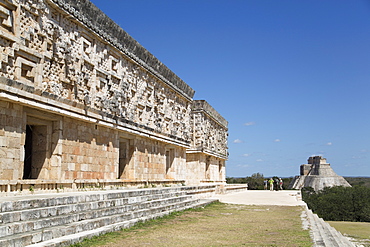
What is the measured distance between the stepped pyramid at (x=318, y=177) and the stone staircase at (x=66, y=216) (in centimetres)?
4769

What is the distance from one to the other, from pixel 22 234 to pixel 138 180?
865 cm

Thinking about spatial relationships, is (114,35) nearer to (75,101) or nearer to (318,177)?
(75,101)

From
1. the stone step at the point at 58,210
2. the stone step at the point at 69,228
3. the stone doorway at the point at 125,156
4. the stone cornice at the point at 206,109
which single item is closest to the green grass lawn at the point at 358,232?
the stone step at the point at 69,228

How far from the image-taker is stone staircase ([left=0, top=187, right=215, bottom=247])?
4.60 metres

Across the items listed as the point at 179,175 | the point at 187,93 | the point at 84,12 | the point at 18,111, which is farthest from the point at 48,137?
the point at 187,93

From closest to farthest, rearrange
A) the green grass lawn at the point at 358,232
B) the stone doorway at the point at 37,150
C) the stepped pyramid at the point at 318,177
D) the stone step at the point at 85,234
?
the stone step at the point at 85,234 < the stone doorway at the point at 37,150 < the green grass lawn at the point at 358,232 < the stepped pyramid at the point at 318,177

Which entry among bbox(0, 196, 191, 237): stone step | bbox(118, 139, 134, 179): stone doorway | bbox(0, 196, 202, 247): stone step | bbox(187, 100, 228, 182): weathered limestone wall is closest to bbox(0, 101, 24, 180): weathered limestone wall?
bbox(0, 196, 191, 237): stone step

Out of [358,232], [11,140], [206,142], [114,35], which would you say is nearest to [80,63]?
[114,35]

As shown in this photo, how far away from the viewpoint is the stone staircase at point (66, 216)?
181 inches

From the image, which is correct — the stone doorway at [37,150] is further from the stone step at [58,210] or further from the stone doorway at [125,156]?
the stone doorway at [125,156]

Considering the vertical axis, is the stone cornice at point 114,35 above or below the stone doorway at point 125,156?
above

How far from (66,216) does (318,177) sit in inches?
2046

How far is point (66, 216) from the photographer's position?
222 inches

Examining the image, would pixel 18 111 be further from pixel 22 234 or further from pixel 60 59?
pixel 22 234
